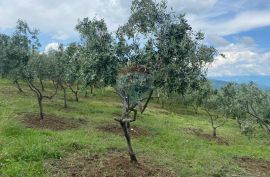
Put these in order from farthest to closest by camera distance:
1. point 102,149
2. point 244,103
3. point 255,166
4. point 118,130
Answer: point 118,130, point 244,103, point 255,166, point 102,149

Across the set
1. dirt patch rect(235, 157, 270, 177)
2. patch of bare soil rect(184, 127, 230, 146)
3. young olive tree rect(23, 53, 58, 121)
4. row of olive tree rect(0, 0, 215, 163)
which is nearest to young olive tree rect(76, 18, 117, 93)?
row of olive tree rect(0, 0, 215, 163)

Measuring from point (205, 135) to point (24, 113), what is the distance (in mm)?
23016

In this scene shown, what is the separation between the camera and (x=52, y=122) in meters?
42.7

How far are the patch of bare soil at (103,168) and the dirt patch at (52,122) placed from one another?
12313 mm

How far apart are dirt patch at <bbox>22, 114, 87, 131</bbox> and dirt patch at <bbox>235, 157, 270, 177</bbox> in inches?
707

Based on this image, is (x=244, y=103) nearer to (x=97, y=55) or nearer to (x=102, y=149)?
(x=102, y=149)

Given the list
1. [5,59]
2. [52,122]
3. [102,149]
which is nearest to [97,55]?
[102,149]

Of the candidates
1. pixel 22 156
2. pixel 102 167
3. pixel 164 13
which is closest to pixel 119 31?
pixel 164 13

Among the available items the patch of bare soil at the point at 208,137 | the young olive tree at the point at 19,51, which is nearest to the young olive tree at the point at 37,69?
the young olive tree at the point at 19,51

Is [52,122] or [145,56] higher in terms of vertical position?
[145,56]

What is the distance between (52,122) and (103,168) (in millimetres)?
18246

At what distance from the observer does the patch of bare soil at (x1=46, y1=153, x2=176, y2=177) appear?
25062mm

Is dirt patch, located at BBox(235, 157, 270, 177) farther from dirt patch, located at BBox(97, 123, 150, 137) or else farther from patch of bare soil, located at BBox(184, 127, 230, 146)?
dirt patch, located at BBox(97, 123, 150, 137)

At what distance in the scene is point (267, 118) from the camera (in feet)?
162
